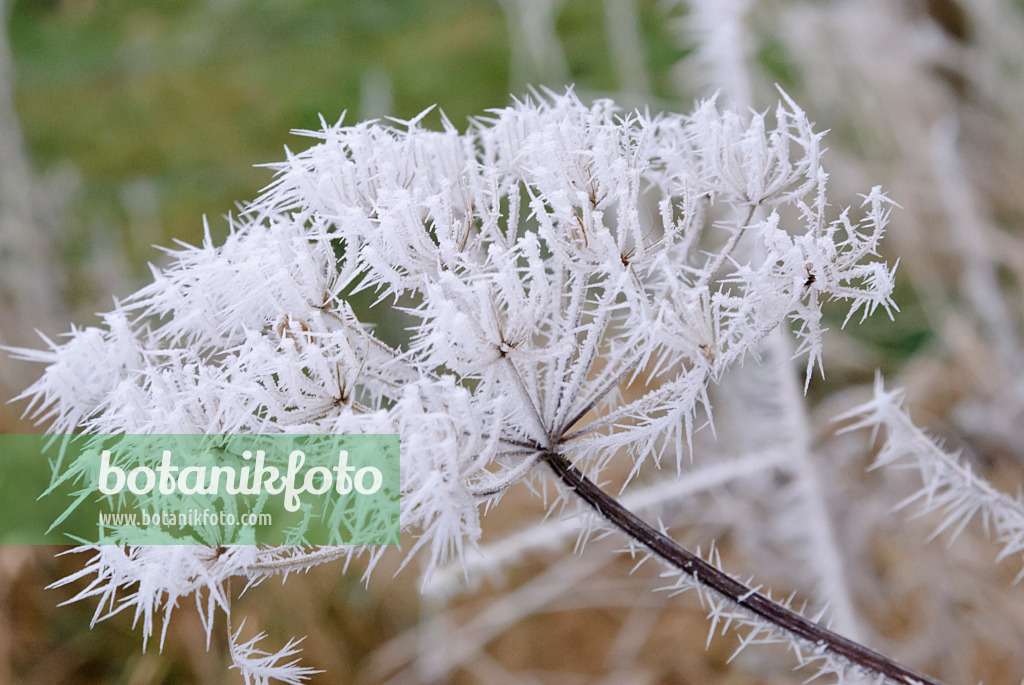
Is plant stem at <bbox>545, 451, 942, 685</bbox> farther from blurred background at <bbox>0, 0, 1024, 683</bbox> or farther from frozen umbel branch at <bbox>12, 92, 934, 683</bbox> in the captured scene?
blurred background at <bbox>0, 0, 1024, 683</bbox>

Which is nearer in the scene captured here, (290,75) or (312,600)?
(312,600)

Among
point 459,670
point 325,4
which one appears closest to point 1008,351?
point 459,670

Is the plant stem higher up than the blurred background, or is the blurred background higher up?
the blurred background

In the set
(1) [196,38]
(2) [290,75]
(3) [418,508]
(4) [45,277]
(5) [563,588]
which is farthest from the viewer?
(1) [196,38]

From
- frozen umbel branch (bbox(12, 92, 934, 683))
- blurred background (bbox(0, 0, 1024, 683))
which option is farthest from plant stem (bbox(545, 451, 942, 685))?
blurred background (bbox(0, 0, 1024, 683))

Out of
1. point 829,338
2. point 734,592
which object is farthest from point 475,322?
point 829,338

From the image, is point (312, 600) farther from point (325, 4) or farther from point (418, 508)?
point (325, 4)
